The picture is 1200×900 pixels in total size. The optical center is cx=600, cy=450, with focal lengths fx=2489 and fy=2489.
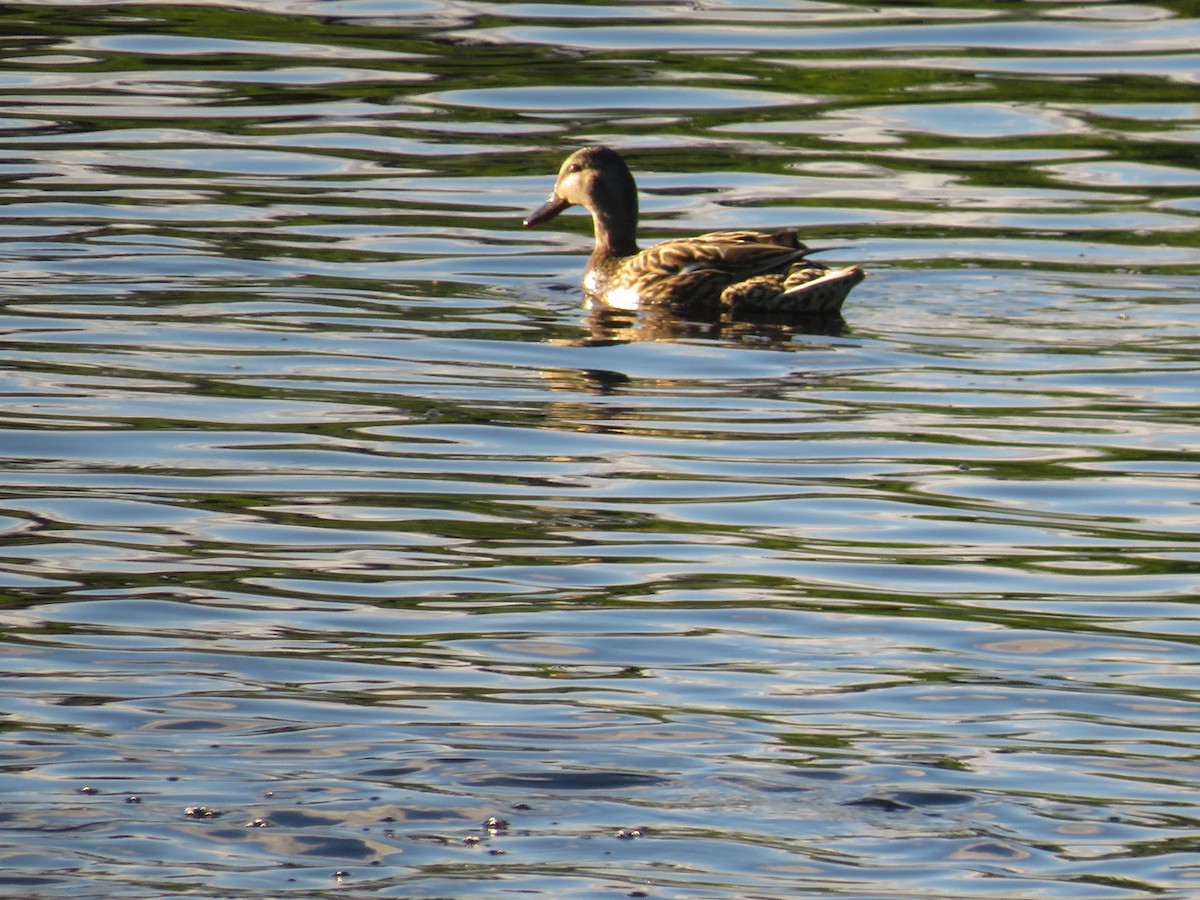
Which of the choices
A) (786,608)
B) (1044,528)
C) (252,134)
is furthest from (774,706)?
(252,134)

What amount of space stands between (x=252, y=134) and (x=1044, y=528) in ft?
32.8

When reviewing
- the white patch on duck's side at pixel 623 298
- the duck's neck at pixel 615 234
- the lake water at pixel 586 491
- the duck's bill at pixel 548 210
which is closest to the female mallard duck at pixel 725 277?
the white patch on duck's side at pixel 623 298

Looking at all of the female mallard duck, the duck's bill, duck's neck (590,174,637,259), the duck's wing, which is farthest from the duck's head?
the duck's wing

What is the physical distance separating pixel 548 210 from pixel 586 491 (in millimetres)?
5944

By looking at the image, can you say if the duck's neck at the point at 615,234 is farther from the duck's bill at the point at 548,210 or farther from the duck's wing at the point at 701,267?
the duck's wing at the point at 701,267

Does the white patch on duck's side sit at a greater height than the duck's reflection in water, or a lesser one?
greater

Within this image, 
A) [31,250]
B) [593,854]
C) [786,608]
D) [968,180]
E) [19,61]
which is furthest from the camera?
[19,61]

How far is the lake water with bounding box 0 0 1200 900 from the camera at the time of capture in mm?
5758

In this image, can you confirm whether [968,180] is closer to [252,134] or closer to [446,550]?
[252,134]

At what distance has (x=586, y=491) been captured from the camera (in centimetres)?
929

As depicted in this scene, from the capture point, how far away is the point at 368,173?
16578 mm

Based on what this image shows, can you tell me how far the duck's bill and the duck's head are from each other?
123mm

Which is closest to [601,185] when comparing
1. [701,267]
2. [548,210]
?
[548,210]

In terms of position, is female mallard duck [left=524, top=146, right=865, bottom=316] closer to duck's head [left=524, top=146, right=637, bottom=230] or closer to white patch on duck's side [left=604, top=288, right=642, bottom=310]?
white patch on duck's side [left=604, top=288, right=642, bottom=310]
